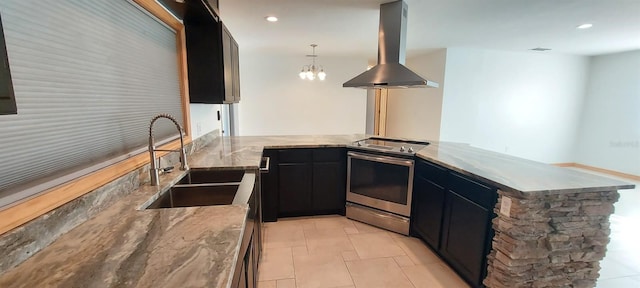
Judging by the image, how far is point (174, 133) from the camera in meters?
2.34

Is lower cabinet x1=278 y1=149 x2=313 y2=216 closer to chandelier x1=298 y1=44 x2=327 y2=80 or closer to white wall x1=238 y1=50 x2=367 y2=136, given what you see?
chandelier x1=298 y1=44 x2=327 y2=80

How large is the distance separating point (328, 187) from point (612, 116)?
623cm

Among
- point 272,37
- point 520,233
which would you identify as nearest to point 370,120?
point 272,37

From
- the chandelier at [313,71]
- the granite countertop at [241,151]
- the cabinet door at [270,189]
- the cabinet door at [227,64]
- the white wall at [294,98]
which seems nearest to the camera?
the granite countertop at [241,151]

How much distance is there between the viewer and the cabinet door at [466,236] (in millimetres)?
1829

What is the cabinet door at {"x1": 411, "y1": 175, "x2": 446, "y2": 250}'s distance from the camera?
231 cm

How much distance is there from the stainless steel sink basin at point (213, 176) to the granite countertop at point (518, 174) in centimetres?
163

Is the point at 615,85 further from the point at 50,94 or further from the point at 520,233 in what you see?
the point at 50,94

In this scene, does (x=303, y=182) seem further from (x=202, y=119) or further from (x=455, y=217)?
(x=455, y=217)

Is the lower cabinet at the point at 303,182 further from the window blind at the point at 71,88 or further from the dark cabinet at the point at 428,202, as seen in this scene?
the window blind at the point at 71,88

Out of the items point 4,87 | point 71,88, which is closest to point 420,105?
point 71,88

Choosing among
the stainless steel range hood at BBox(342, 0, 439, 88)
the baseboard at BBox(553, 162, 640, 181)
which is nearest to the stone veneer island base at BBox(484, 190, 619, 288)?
the stainless steel range hood at BBox(342, 0, 439, 88)

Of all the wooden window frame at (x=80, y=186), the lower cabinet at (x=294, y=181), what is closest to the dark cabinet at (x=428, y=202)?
the lower cabinet at (x=294, y=181)

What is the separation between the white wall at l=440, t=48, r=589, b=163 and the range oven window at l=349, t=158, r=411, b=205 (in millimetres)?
3164
